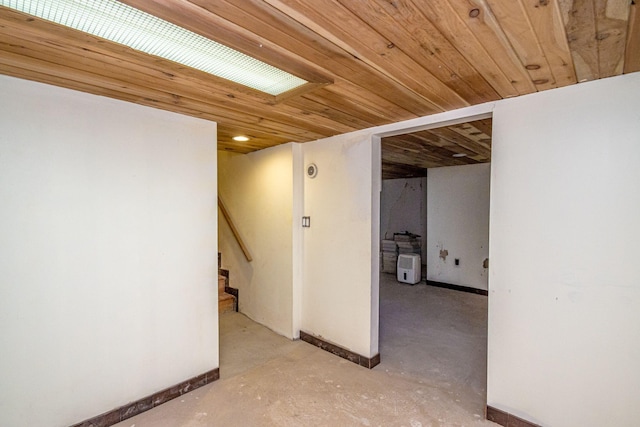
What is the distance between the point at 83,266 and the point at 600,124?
3.00 metres

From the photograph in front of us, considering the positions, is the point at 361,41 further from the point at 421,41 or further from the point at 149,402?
the point at 149,402

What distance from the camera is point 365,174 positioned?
2.60 m

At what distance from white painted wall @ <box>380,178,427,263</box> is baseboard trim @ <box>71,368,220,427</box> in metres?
5.00

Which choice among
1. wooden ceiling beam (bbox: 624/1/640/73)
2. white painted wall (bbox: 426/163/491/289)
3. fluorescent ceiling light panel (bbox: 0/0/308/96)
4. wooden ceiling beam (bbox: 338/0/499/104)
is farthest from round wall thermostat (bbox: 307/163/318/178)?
white painted wall (bbox: 426/163/491/289)

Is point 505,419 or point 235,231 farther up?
point 235,231

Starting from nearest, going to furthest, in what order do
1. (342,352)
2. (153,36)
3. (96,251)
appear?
(153,36) → (96,251) → (342,352)

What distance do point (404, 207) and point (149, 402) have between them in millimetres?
5742

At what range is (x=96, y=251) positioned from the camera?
1855 mm

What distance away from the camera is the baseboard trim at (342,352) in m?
2.61

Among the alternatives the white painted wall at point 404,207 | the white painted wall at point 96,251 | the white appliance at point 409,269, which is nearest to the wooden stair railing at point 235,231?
the white painted wall at point 96,251

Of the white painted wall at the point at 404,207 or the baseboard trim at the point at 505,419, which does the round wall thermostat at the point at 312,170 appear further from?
the white painted wall at the point at 404,207

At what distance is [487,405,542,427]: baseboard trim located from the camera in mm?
1811

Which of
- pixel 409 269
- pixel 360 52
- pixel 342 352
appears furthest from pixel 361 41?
pixel 409 269

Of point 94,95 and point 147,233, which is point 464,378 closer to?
point 147,233
